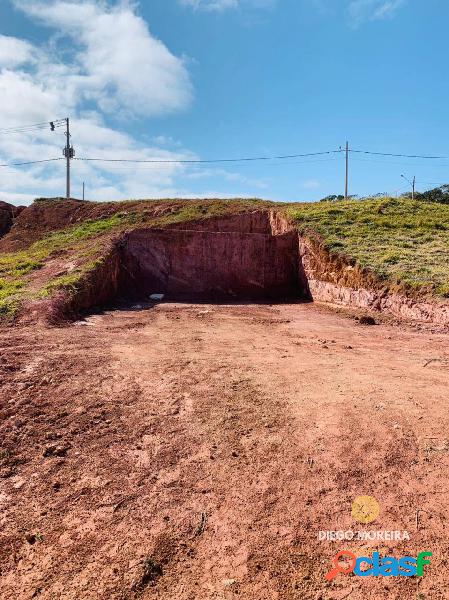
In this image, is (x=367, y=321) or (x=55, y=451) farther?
(x=367, y=321)

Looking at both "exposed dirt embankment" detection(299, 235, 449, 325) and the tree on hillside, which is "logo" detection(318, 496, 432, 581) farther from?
the tree on hillside

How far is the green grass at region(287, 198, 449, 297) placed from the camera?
12.4 meters

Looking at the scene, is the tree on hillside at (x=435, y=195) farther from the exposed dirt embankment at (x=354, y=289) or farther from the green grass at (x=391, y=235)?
the exposed dirt embankment at (x=354, y=289)

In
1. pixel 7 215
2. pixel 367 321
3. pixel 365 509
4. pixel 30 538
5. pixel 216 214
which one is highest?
pixel 7 215

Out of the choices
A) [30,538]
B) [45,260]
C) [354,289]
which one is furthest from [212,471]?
[45,260]

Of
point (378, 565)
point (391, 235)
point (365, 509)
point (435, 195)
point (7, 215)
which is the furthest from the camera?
point (435, 195)

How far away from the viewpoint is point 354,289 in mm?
14094

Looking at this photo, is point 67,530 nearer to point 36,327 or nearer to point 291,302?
point 36,327

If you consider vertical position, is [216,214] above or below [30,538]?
above

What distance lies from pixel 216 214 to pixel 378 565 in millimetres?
21564

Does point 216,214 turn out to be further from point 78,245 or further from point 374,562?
point 374,562

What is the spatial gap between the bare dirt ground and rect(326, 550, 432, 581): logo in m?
0.05

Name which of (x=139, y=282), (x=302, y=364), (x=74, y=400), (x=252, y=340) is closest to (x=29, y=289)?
(x=139, y=282)

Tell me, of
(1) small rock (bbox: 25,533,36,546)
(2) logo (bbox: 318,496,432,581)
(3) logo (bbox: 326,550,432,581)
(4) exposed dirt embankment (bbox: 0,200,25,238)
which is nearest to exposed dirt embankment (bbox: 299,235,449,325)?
(2) logo (bbox: 318,496,432,581)
